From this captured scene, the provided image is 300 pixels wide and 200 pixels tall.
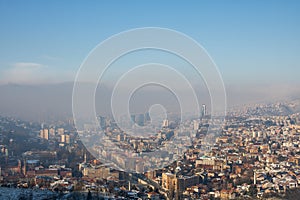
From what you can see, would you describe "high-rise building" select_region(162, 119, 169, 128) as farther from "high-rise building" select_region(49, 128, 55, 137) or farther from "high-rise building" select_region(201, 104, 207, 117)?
"high-rise building" select_region(49, 128, 55, 137)

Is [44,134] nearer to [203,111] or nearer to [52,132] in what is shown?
[52,132]

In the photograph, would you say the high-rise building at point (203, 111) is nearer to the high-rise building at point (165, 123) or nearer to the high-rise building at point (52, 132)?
the high-rise building at point (165, 123)

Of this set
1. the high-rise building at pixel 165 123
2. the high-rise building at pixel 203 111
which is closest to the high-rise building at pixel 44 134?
the high-rise building at pixel 165 123

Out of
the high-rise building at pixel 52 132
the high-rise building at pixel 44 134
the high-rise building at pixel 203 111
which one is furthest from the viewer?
the high-rise building at pixel 44 134

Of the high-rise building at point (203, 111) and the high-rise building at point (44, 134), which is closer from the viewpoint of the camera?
the high-rise building at point (203, 111)

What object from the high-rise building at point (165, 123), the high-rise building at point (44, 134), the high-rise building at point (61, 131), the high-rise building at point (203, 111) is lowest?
the high-rise building at point (44, 134)

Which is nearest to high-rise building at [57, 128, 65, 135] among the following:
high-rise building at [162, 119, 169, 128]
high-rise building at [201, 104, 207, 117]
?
high-rise building at [162, 119, 169, 128]

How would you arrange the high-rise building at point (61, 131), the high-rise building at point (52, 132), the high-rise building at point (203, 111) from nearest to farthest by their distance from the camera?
the high-rise building at point (203, 111), the high-rise building at point (61, 131), the high-rise building at point (52, 132)

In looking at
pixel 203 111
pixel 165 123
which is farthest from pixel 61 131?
pixel 203 111

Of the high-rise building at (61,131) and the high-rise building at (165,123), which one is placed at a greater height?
the high-rise building at (165,123)

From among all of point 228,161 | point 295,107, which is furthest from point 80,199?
point 295,107

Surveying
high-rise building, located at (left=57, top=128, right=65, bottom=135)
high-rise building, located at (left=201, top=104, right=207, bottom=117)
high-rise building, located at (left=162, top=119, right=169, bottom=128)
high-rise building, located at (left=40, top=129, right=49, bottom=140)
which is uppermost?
high-rise building, located at (left=201, top=104, right=207, bottom=117)

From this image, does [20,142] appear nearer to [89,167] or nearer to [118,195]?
[89,167]

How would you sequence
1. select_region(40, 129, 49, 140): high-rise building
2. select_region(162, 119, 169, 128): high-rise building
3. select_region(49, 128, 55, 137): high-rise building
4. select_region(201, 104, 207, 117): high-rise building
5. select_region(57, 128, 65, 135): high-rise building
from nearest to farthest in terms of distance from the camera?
1. select_region(201, 104, 207, 117): high-rise building
2. select_region(162, 119, 169, 128): high-rise building
3. select_region(57, 128, 65, 135): high-rise building
4. select_region(49, 128, 55, 137): high-rise building
5. select_region(40, 129, 49, 140): high-rise building
